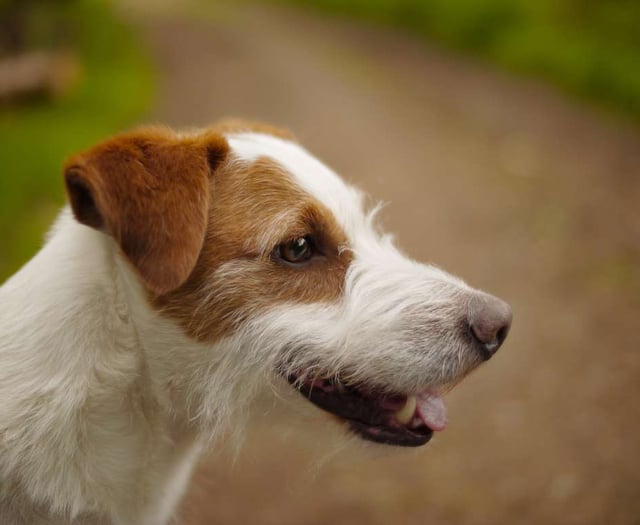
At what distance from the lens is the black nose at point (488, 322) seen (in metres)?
2.56

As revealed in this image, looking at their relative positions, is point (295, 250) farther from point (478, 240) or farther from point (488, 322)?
point (478, 240)

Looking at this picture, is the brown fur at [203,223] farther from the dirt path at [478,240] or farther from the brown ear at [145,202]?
the dirt path at [478,240]

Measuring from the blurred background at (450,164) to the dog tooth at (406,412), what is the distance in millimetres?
144

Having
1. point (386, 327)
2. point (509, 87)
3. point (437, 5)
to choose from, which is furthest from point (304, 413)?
point (437, 5)

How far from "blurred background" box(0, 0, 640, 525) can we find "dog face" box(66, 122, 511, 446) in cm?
37

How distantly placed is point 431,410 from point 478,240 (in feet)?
15.6

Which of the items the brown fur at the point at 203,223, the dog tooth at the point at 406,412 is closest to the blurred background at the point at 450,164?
the dog tooth at the point at 406,412

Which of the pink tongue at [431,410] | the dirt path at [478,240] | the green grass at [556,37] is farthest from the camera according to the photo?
the green grass at [556,37]

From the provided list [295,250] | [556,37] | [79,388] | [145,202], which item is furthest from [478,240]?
[556,37]

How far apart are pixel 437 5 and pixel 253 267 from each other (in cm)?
1260

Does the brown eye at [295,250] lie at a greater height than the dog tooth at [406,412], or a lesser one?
greater

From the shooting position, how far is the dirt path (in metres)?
4.27

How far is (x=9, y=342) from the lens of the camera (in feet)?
7.77

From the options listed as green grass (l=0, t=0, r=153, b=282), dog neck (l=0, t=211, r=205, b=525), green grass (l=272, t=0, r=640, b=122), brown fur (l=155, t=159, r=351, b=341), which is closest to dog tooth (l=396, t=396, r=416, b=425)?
brown fur (l=155, t=159, r=351, b=341)
